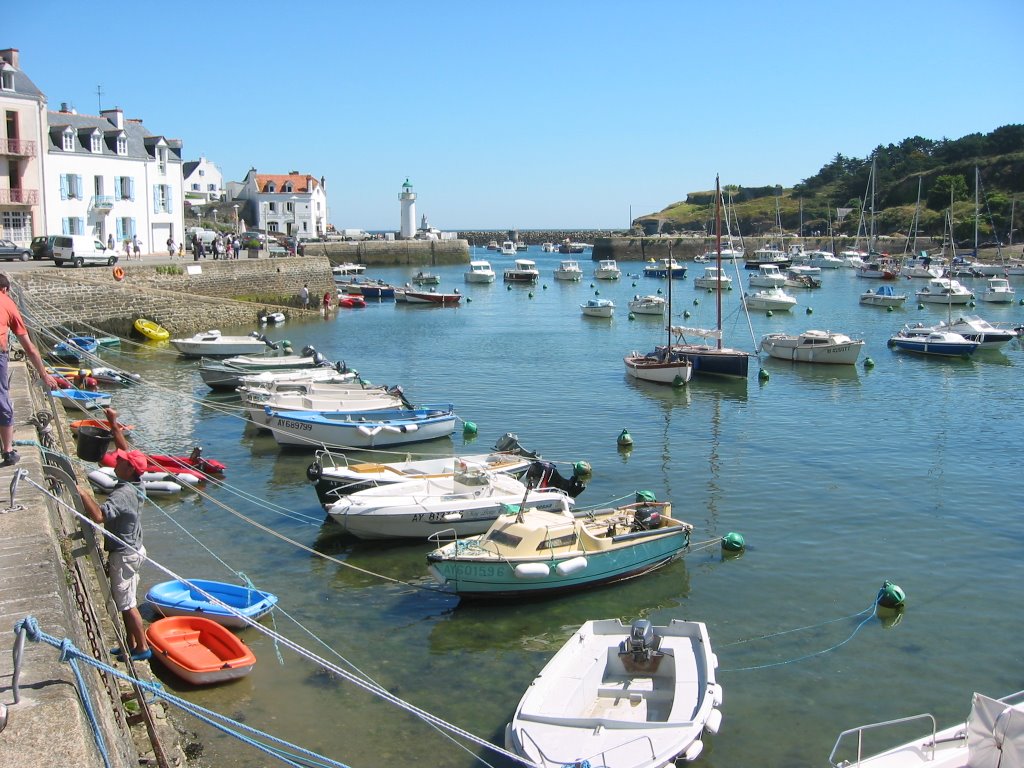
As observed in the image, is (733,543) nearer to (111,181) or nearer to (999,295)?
(111,181)

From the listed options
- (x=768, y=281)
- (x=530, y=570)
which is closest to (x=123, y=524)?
(x=530, y=570)

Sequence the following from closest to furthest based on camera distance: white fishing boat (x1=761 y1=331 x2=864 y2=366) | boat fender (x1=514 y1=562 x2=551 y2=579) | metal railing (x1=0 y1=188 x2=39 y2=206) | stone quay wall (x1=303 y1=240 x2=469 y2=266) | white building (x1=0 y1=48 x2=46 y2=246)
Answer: boat fender (x1=514 y1=562 x2=551 y2=579)
white fishing boat (x1=761 y1=331 x2=864 y2=366)
white building (x1=0 y1=48 x2=46 y2=246)
metal railing (x1=0 y1=188 x2=39 y2=206)
stone quay wall (x1=303 y1=240 x2=469 y2=266)

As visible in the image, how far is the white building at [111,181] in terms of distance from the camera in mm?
53750

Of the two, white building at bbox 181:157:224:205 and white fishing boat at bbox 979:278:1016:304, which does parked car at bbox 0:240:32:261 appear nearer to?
white fishing boat at bbox 979:278:1016:304

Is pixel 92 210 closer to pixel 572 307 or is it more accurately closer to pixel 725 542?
pixel 572 307

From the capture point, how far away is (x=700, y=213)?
7598 inches

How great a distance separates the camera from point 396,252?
4707 inches

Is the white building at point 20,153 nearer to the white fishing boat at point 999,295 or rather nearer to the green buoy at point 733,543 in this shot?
the green buoy at point 733,543

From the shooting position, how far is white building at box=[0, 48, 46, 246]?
162 feet

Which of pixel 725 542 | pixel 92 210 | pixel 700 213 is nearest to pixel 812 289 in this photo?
pixel 92 210

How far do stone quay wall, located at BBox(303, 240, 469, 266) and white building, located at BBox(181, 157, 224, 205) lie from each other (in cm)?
3078

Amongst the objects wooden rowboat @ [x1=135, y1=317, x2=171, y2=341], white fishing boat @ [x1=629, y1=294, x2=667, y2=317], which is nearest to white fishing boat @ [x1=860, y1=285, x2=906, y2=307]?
white fishing boat @ [x1=629, y1=294, x2=667, y2=317]

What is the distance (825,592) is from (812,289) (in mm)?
78219

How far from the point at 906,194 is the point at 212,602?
6271 inches
